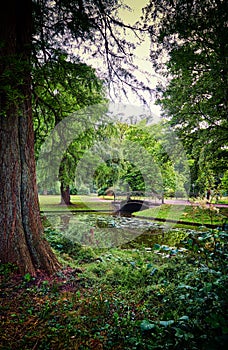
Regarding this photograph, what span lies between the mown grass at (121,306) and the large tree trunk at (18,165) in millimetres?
262

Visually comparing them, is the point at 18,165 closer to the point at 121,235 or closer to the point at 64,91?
the point at 64,91

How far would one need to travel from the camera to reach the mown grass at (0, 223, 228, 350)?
167 centimetres

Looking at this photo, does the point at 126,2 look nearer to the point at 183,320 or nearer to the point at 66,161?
the point at 66,161

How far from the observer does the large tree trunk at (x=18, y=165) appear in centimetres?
A: 296

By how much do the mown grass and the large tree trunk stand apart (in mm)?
262

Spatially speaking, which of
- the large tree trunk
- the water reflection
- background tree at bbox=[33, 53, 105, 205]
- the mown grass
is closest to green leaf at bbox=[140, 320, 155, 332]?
the mown grass

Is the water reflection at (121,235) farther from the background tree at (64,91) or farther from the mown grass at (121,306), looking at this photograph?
the mown grass at (121,306)

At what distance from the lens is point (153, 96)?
4.17 metres

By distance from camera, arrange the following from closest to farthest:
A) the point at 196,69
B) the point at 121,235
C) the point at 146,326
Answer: the point at 146,326, the point at 196,69, the point at 121,235

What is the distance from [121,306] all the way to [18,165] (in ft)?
7.27

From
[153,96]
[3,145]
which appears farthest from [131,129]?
[3,145]

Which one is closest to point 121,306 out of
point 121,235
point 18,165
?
point 18,165

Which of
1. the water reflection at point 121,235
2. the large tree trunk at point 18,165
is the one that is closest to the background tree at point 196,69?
the large tree trunk at point 18,165

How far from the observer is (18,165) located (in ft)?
10.3
